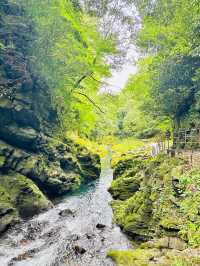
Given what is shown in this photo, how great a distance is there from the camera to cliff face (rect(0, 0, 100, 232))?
2439 cm

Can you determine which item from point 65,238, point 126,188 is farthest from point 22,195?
point 126,188

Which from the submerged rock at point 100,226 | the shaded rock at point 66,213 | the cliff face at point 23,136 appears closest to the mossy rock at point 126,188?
the cliff face at point 23,136

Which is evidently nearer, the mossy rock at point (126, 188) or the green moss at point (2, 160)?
the green moss at point (2, 160)

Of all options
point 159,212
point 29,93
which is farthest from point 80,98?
point 159,212

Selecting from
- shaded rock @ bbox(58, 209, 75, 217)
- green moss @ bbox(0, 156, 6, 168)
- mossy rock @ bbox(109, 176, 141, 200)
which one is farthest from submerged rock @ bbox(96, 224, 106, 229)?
green moss @ bbox(0, 156, 6, 168)

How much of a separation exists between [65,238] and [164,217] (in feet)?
22.8

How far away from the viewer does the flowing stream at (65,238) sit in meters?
15.8

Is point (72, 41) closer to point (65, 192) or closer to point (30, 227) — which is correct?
point (65, 192)

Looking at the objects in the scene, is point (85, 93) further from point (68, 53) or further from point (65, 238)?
point (65, 238)

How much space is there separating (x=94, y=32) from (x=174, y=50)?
11925mm

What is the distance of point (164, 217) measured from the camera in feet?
54.6

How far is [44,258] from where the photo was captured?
15953 millimetres

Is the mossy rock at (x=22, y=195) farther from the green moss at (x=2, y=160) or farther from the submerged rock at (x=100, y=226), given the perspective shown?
the submerged rock at (x=100, y=226)

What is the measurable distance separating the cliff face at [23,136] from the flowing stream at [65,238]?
1949mm
